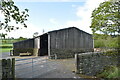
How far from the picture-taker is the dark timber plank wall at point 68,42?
1373 cm

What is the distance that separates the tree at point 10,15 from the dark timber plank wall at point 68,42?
9017mm

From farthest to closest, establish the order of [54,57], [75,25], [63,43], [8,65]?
[75,25] → [63,43] → [54,57] → [8,65]

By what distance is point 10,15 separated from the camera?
436cm

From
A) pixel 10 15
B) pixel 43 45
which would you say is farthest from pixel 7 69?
pixel 43 45

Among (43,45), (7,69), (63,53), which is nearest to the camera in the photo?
(7,69)

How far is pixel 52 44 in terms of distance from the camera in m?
13.6

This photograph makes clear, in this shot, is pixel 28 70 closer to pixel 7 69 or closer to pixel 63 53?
pixel 7 69

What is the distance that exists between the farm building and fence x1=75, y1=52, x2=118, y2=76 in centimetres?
613

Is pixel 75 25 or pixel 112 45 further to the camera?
pixel 75 25

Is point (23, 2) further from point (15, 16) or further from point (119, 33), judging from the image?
point (119, 33)

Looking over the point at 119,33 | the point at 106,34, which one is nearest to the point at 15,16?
the point at 106,34

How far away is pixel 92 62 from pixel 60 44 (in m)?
7.34

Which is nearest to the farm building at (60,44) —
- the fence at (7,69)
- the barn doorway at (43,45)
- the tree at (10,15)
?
the barn doorway at (43,45)

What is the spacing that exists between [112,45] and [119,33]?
30.0 inches
